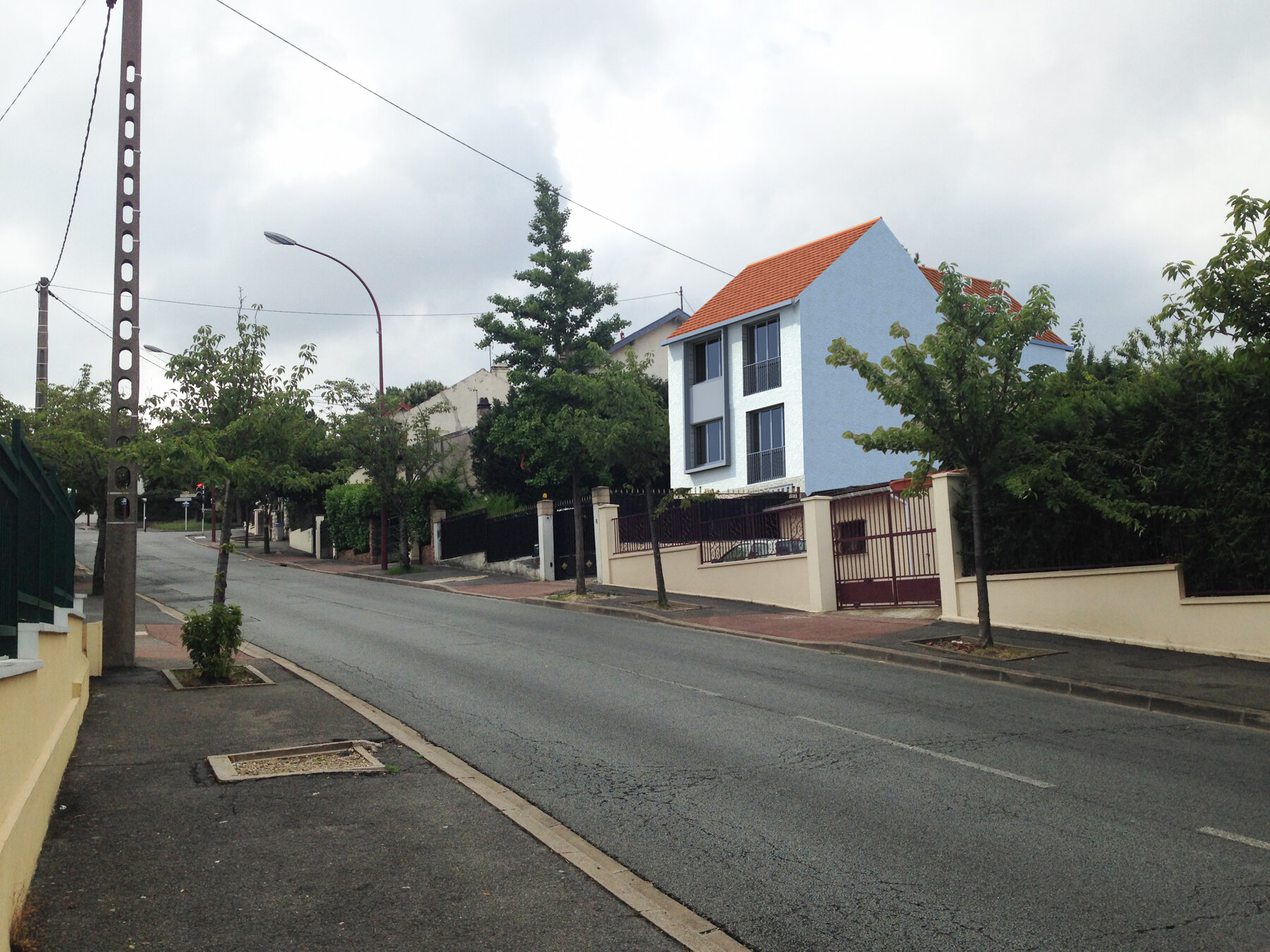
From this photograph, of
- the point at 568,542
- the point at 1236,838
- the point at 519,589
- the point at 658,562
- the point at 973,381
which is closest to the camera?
the point at 1236,838

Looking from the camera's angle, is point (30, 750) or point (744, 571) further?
point (744, 571)

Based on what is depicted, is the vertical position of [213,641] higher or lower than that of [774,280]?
lower

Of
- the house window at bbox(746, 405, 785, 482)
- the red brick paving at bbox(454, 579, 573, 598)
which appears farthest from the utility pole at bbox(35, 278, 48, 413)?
the house window at bbox(746, 405, 785, 482)

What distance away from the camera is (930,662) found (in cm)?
1333

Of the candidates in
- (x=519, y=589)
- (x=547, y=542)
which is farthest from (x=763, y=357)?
(x=519, y=589)

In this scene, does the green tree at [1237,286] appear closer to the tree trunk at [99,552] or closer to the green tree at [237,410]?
the green tree at [237,410]

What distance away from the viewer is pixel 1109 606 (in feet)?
47.1

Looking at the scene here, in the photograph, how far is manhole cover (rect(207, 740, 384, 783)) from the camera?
739 cm

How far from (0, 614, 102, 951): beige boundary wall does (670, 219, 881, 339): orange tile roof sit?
26377mm

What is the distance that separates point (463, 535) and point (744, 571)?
15291mm

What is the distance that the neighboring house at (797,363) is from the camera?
1236 inches

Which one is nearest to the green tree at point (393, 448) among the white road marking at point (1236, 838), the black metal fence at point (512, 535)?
the black metal fence at point (512, 535)

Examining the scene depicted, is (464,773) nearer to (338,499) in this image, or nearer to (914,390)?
(914,390)

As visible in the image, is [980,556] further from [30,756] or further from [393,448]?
[393,448]
